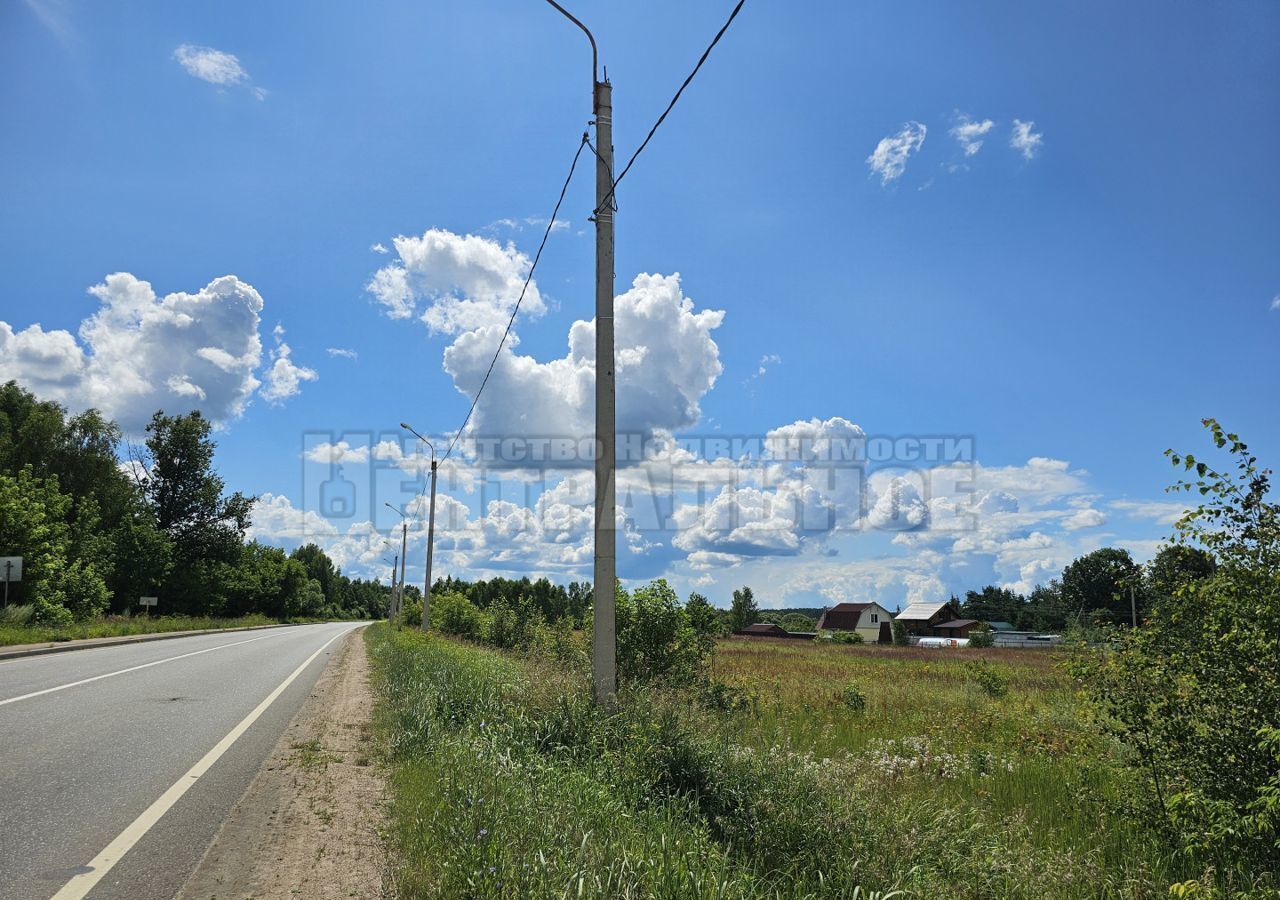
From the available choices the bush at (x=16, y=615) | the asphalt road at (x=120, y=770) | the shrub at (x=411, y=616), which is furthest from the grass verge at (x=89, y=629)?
the shrub at (x=411, y=616)

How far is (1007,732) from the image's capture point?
12078 millimetres

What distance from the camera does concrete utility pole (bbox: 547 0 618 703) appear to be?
302 inches

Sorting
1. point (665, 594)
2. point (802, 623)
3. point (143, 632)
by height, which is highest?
point (665, 594)

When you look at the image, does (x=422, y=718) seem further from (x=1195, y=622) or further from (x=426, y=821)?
(x=1195, y=622)

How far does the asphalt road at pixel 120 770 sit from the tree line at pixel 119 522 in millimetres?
24672

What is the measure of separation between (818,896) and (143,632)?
39.4 m

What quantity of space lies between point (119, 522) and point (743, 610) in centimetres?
7702

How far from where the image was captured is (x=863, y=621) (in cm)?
9506

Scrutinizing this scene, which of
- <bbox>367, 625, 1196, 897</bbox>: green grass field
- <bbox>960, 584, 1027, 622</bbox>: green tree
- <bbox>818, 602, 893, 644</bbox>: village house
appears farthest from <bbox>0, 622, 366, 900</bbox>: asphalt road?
<bbox>960, 584, 1027, 622</bbox>: green tree

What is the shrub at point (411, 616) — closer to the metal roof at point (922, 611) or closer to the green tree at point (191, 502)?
the green tree at point (191, 502)

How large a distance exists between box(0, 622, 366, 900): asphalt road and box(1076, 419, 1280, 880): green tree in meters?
6.94

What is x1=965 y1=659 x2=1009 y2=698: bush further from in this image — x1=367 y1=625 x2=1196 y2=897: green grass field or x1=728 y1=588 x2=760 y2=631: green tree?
x1=728 y1=588 x2=760 y2=631: green tree

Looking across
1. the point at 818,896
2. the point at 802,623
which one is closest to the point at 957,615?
the point at 802,623

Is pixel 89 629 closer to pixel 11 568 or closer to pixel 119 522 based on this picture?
pixel 11 568
